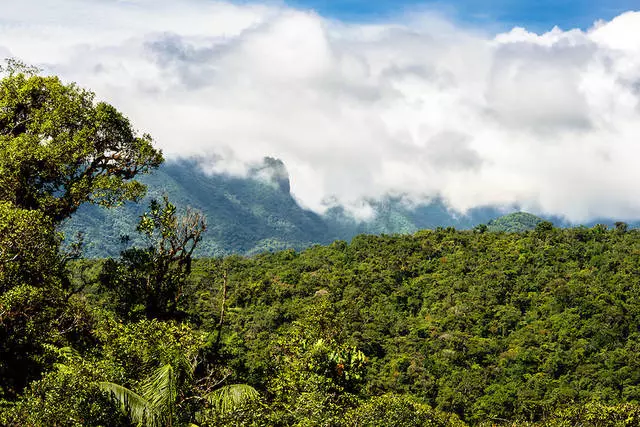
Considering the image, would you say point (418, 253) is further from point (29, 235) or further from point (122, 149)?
point (29, 235)

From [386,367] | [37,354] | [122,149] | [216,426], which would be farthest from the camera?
[386,367]

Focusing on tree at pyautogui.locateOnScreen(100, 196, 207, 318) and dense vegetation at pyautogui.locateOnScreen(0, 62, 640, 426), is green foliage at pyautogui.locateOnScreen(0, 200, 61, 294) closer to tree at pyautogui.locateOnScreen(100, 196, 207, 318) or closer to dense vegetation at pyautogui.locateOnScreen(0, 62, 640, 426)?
dense vegetation at pyautogui.locateOnScreen(0, 62, 640, 426)

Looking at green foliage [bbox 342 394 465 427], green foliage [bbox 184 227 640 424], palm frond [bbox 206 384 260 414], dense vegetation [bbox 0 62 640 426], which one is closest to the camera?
palm frond [bbox 206 384 260 414]

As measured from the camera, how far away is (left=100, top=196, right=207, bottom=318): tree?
865 inches

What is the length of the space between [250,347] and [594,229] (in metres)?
55.2

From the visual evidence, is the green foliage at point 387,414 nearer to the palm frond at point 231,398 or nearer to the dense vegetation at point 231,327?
the dense vegetation at point 231,327

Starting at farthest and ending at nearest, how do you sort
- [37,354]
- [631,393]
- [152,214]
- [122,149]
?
[631,393] < [122,149] < [152,214] < [37,354]

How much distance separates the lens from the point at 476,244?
8900cm

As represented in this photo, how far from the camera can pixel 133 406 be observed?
11523 millimetres

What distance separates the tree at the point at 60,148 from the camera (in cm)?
2012

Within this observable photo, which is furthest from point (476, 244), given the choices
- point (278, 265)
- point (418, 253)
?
point (278, 265)

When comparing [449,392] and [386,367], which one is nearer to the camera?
[449,392]

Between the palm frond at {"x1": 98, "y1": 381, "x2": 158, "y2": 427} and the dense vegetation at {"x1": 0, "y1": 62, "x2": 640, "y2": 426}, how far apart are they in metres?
0.02

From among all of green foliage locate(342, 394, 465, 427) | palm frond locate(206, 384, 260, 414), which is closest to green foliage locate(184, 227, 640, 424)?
green foliage locate(342, 394, 465, 427)
